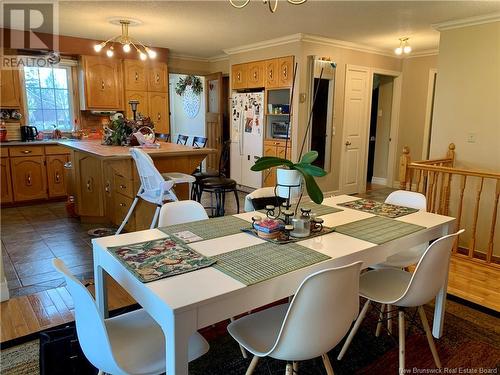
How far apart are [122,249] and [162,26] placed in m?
3.86

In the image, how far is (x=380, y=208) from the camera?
2371 millimetres

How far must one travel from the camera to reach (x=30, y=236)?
13.0 ft

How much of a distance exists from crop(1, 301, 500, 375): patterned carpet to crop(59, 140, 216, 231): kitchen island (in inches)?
68.3

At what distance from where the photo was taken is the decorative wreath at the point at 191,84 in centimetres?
818

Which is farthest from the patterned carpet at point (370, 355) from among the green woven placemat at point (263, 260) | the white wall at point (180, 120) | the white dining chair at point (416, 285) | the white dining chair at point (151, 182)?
the white wall at point (180, 120)

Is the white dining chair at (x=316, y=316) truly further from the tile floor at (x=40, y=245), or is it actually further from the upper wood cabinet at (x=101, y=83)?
the upper wood cabinet at (x=101, y=83)

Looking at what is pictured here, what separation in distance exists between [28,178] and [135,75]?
227 cm

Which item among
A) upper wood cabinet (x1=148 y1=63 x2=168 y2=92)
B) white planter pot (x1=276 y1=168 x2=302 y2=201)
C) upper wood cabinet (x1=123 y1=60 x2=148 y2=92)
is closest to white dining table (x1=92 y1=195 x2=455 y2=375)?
white planter pot (x1=276 y1=168 x2=302 y2=201)

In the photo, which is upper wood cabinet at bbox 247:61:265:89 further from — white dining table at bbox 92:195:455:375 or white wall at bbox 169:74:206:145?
white dining table at bbox 92:195:455:375

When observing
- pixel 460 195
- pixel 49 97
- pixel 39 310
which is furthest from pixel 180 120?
pixel 39 310

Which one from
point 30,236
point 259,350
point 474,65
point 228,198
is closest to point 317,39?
point 474,65

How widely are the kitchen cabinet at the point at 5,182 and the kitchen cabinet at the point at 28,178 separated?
5 centimetres

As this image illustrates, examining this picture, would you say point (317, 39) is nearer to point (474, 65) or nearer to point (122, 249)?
point (474, 65)

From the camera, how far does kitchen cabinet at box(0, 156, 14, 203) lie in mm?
5020
